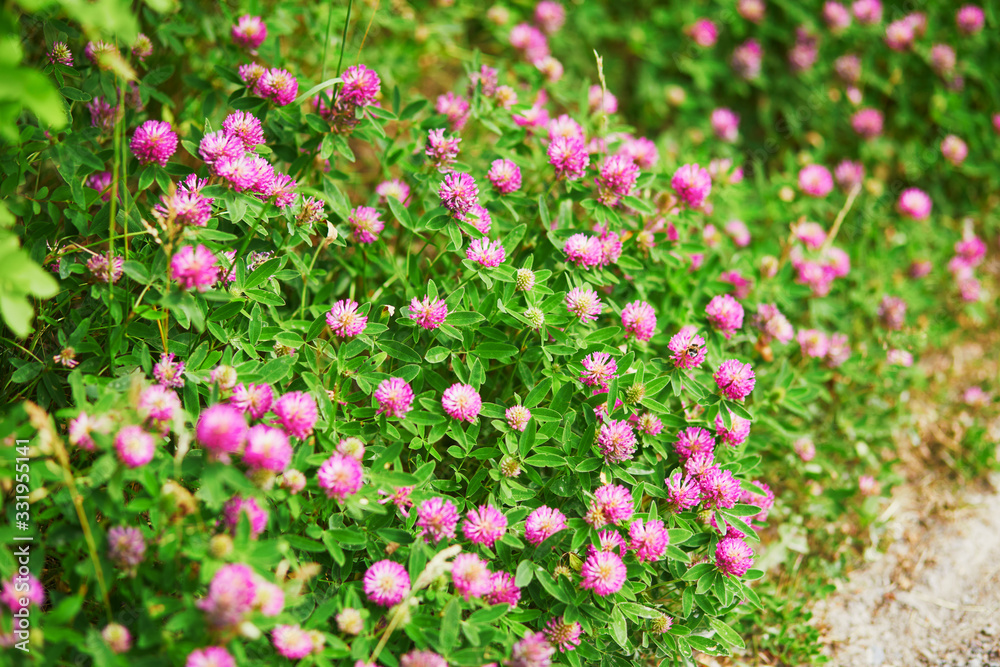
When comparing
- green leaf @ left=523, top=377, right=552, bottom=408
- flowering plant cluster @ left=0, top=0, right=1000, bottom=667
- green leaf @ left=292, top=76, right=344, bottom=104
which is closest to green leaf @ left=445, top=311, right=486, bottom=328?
flowering plant cluster @ left=0, top=0, right=1000, bottom=667

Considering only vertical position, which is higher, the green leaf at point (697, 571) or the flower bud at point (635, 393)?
the flower bud at point (635, 393)

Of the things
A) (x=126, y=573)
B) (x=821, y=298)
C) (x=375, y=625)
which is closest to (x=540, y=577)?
(x=375, y=625)

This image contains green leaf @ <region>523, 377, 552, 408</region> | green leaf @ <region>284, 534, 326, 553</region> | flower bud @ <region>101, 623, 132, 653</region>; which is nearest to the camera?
flower bud @ <region>101, 623, 132, 653</region>

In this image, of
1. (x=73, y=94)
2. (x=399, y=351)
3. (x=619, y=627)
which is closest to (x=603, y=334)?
(x=399, y=351)

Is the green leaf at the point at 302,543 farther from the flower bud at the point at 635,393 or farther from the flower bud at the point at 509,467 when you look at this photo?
the flower bud at the point at 635,393

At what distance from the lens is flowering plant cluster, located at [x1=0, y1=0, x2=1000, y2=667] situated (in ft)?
5.63

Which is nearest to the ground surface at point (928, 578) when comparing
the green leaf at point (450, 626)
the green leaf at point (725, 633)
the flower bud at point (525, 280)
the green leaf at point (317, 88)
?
the green leaf at point (725, 633)

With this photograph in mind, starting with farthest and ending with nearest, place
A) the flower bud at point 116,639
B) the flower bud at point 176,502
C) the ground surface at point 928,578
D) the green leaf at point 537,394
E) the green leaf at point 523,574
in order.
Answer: the ground surface at point 928,578
the green leaf at point 537,394
the green leaf at point 523,574
the flower bud at point 176,502
the flower bud at point 116,639

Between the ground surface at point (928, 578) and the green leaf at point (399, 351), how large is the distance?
1.93m

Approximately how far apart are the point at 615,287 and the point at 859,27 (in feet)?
9.05

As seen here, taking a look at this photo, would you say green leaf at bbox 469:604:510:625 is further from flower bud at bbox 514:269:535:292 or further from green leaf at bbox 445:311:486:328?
flower bud at bbox 514:269:535:292

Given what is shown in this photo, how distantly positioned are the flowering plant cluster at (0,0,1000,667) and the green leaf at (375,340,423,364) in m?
0.01

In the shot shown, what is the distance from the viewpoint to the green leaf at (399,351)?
2.19 m

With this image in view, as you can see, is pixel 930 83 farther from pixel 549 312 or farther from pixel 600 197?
pixel 549 312
